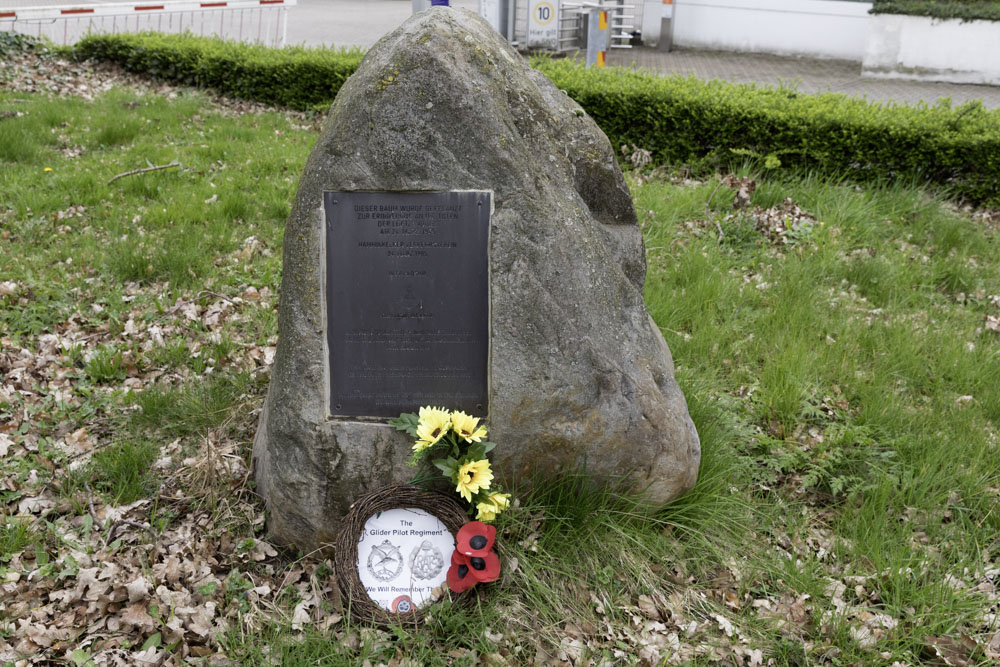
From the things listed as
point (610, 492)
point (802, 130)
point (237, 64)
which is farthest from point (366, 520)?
point (237, 64)

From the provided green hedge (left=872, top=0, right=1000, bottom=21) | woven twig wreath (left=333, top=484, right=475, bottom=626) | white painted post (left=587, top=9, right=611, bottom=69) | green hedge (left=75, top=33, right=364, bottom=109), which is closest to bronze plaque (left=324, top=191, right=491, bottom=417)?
woven twig wreath (left=333, top=484, right=475, bottom=626)

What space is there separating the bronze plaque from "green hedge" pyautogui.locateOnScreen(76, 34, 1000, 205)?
17.1ft

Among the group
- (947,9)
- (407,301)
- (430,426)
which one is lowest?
(430,426)

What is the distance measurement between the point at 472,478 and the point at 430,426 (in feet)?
0.89

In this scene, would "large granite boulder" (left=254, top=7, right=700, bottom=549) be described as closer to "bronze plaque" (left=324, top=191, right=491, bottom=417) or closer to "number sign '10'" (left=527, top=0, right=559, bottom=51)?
"bronze plaque" (left=324, top=191, right=491, bottom=417)

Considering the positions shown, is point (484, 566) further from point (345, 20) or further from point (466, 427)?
point (345, 20)

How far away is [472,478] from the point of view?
322 cm

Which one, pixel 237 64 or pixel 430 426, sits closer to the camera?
pixel 430 426

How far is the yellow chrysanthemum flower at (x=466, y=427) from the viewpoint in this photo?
3.23m

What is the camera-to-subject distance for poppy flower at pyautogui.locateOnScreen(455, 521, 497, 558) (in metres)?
3.14

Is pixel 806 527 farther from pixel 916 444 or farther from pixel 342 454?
pixel 342 454

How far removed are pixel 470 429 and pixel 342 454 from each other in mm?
556

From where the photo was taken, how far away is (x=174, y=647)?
3.04 m

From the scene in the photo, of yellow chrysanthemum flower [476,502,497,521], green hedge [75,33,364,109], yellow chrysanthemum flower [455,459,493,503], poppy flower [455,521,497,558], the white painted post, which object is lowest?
poppy flower [455,521,497,558]
